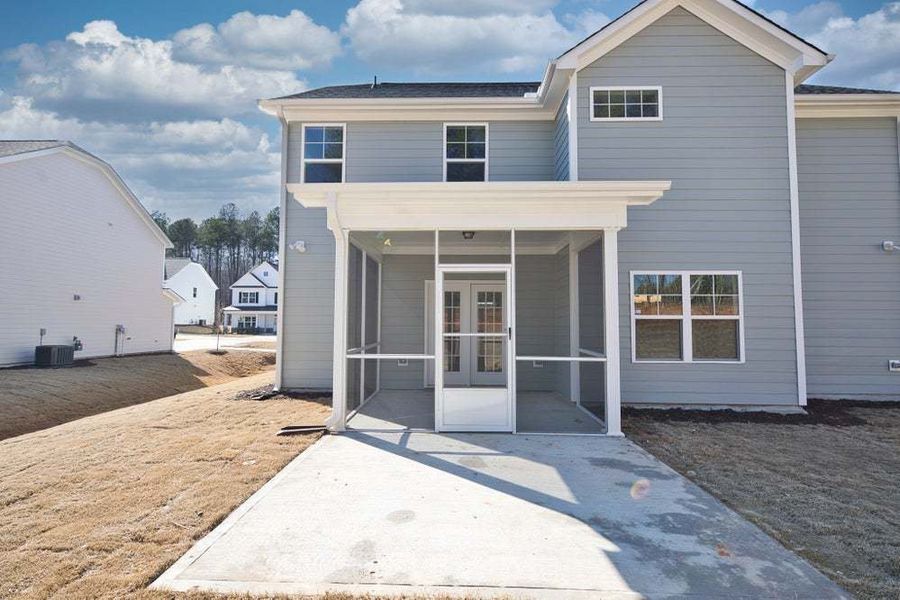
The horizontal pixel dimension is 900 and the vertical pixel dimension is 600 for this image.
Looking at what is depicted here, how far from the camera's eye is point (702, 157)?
738 cm

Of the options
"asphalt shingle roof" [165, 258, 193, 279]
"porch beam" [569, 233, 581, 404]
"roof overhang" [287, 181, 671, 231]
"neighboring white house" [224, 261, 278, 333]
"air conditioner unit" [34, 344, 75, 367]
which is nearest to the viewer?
"roof overhang" [287, 181, 671, 231]

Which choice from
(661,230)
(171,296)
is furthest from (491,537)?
(171,296)

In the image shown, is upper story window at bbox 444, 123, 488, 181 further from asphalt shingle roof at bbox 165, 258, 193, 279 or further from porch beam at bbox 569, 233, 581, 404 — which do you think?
asphalt shingle roof at bbox 165, 258, 193, 279

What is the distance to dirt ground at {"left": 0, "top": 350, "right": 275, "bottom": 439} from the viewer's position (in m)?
7.79

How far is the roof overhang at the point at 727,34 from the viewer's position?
23.1ft

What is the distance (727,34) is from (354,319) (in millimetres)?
7753

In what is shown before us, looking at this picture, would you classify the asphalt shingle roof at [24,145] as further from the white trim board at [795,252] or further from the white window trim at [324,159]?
the white trim board at [795,252]

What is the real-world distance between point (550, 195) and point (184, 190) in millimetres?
52564

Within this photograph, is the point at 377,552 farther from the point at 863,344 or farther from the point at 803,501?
the point at 863,344

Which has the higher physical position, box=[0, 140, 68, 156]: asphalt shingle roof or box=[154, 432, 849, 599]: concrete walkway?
box=[0, 140, 68, 156]: asphalt shingle roof

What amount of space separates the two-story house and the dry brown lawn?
5.69 ft

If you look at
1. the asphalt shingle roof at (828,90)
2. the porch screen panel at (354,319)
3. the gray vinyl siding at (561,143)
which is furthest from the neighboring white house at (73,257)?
the asphalt shingle roof at (828,90)

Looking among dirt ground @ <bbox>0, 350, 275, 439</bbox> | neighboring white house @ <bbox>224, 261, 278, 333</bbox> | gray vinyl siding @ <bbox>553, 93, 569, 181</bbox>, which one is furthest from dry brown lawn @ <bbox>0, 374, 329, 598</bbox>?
neighboring white house @ <bbox>224, 261, 278, 333</bbox>

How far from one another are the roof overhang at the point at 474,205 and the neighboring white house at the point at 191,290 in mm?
32987
